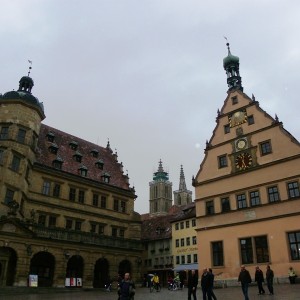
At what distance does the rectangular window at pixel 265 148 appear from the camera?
3197 centimetres

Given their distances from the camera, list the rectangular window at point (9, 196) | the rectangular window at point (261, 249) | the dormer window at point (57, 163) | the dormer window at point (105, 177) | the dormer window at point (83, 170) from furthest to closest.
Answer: the dormer window at point (105, 177) < the dormer window at point (83, 170) < the dormer window at point (57, 163) < the rectangular window at point (9, 196) < the rectangular window at point (261, 249)

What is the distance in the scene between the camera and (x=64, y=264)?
1542 inches

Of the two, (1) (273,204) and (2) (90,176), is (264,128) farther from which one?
(2) (90,176)

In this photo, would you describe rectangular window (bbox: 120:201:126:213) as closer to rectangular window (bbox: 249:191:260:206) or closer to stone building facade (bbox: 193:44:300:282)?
stone building facade (bbox: 193:44:300:282)

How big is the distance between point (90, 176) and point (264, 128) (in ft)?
80.3

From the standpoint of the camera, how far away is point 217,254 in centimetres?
3341

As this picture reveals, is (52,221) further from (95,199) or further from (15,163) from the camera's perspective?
(15,163)

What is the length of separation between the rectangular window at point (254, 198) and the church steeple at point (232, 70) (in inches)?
490

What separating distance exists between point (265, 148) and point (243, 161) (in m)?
2.37

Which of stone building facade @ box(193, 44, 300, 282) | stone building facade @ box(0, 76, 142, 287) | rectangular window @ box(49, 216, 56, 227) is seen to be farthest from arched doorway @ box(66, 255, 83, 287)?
stone building facade @ box(193, 44, 300, 282)

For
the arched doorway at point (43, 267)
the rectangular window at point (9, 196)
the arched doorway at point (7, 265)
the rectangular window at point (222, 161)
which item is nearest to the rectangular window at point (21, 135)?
the rectangular window at point (9, 196)

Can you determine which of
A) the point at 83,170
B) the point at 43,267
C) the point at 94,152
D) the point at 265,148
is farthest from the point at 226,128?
the point at 43,267

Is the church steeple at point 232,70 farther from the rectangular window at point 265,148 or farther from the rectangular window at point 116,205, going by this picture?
the rectangular window at point 116,205

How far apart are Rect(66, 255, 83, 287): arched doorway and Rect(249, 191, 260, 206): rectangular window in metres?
21.2
